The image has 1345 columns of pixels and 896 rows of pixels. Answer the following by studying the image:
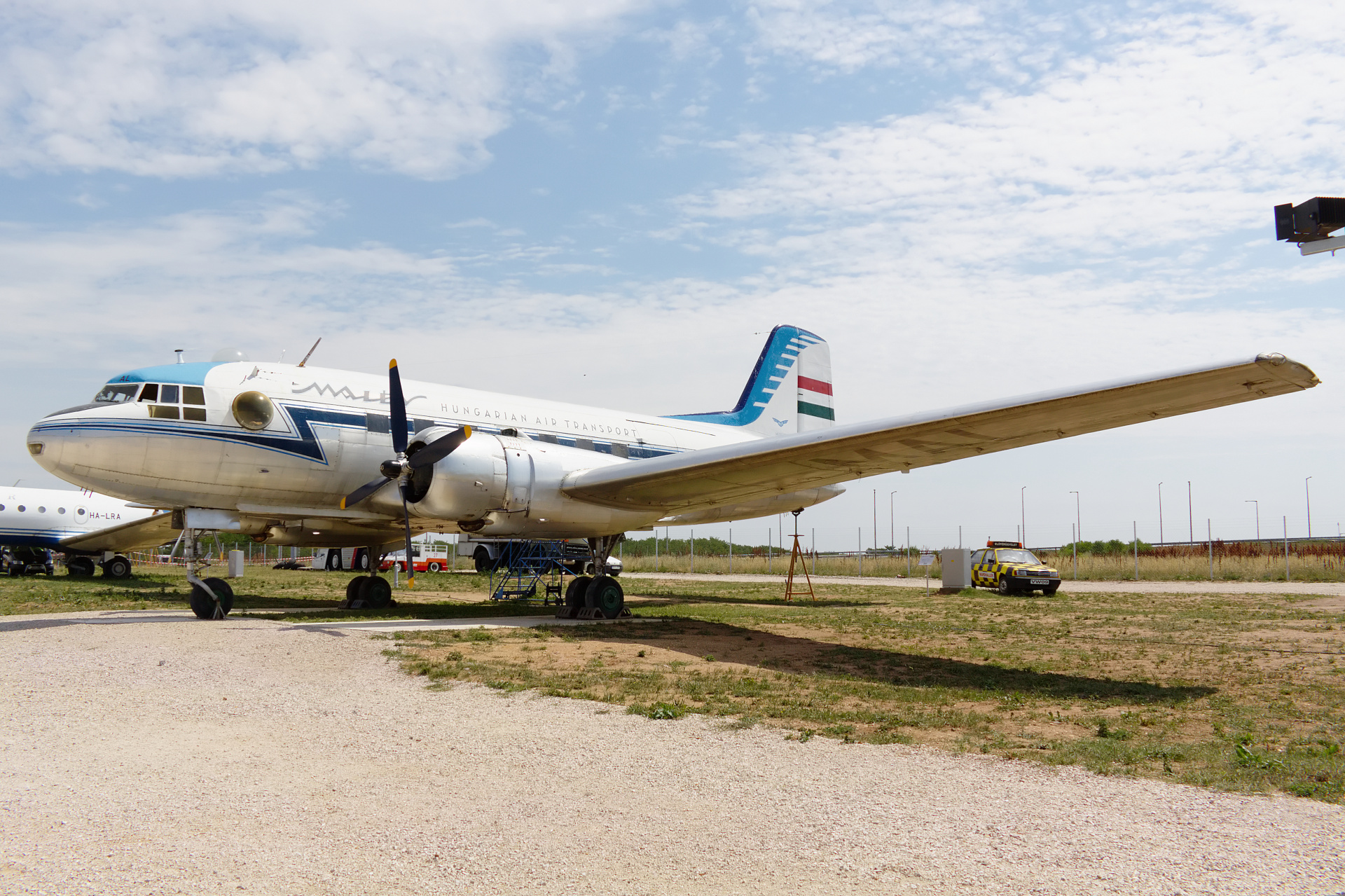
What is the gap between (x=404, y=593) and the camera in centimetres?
2814

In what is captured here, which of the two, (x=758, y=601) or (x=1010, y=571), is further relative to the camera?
(x=1010, y=571)

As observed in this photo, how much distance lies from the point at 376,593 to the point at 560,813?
16.0m

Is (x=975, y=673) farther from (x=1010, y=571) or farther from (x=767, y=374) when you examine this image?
(x=1010, y=571)

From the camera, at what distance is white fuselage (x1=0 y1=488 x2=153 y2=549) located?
34594mm

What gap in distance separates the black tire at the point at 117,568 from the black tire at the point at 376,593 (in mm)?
20878

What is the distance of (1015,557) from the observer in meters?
30.3

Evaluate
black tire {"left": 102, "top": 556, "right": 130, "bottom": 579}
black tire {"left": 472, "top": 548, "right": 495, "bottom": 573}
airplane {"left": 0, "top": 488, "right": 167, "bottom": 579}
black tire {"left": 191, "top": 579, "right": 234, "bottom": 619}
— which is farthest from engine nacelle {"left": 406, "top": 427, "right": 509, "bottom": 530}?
black tire {"left": 472, "top": 548, "right": 495, "bottom": 573}

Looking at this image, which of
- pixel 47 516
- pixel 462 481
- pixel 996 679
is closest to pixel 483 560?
pixel 47 516

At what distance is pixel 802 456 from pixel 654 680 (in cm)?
586

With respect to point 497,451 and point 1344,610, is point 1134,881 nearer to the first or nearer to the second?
point 497,451

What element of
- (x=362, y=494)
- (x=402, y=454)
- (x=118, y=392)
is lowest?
(x=362, y=494)

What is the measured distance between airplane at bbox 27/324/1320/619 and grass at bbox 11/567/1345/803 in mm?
2082

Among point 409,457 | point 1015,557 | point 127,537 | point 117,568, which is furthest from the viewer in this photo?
point 117,568

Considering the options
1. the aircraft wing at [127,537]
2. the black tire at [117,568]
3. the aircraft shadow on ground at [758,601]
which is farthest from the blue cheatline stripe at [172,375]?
the black tire at [117,568]
